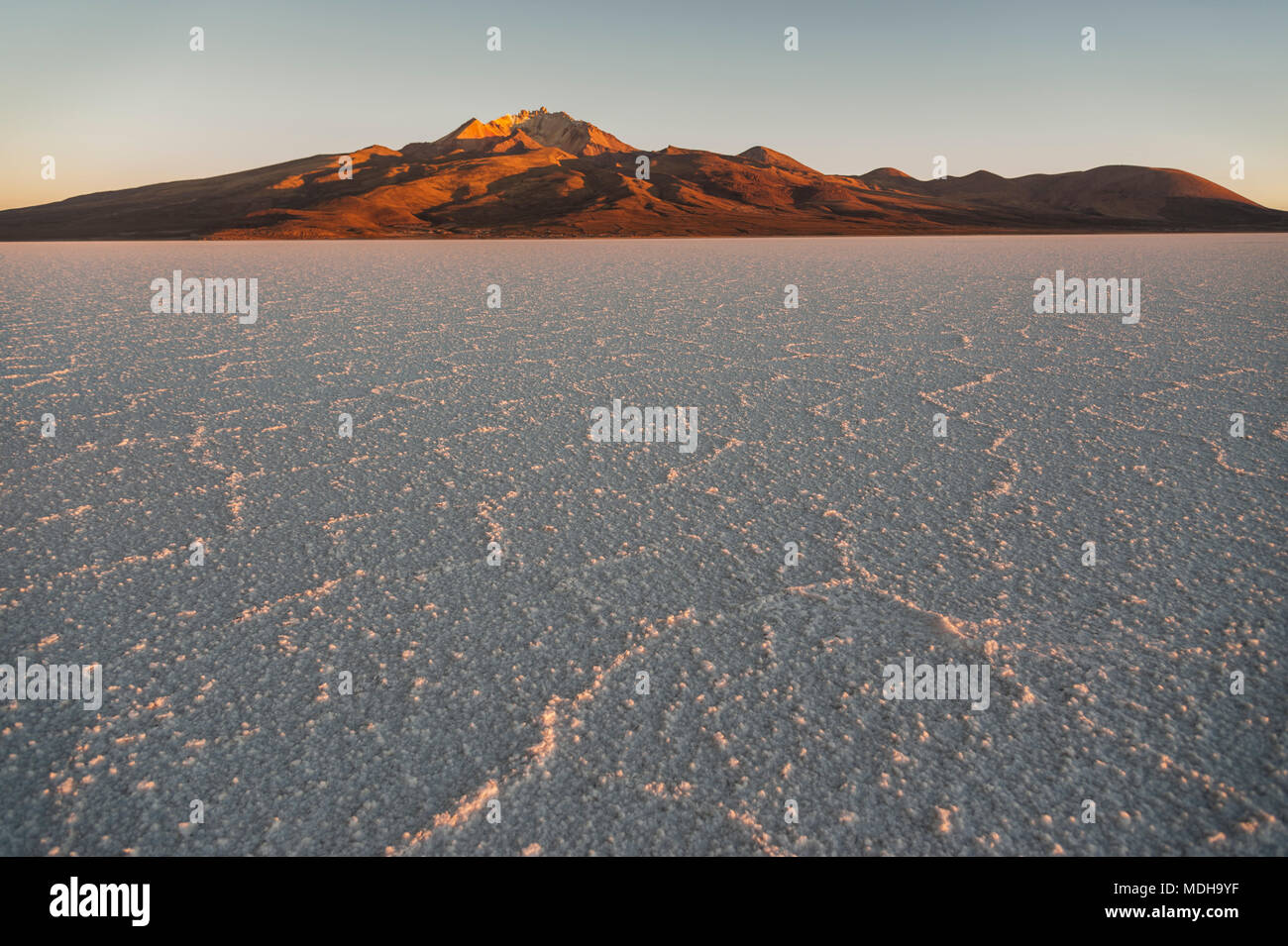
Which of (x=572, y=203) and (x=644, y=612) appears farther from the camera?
(x=572, y=203)

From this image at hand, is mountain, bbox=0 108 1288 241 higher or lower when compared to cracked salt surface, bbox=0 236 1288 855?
higher

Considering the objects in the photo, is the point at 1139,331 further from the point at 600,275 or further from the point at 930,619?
the point at 600,275

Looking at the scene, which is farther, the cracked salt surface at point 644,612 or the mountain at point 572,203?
the mountain at point 572,203

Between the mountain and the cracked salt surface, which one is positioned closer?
the cracked salt surface

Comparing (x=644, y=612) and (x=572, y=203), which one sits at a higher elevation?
(x=572, y=203)
